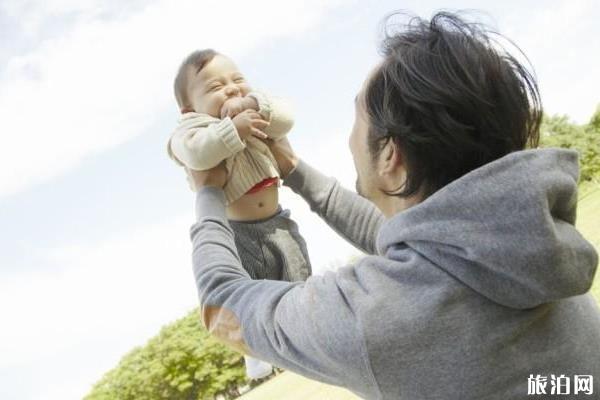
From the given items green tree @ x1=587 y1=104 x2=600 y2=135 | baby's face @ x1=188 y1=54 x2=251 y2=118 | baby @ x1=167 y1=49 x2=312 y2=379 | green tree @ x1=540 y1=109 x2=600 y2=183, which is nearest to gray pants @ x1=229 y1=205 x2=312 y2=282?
baby @ x1=167 y1=49 x2=312 y2=379

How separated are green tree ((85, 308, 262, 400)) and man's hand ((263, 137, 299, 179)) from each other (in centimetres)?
1851

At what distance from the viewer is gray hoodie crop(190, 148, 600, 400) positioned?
0.98 metres

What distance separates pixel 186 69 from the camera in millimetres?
1843

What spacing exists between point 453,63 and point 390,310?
0.50 meters

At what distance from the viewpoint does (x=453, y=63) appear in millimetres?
1156

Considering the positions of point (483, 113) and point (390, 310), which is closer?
point (390, 310)

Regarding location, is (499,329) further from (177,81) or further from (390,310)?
(177,81)

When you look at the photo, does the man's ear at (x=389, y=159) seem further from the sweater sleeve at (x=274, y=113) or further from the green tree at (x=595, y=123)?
the green tree at (x=595, y=123)

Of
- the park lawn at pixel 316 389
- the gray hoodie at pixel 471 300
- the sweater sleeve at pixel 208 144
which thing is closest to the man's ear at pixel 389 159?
the gray hoodie at pixel 471 300

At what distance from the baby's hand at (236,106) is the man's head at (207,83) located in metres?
0.02

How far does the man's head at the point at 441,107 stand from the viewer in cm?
113

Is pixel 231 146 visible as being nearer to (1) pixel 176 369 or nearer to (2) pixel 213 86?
(2) pixel 213 86

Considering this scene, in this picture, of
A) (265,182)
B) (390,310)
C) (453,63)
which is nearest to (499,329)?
(390,310)

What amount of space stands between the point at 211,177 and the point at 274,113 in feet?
0.96
